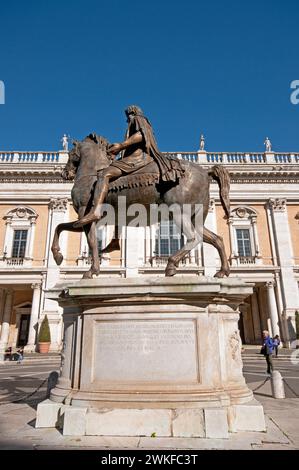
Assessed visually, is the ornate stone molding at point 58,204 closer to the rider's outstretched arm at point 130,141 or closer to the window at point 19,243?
the window at point 19,243

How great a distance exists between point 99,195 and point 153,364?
2.54m

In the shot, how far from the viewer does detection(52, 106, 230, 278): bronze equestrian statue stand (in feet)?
17.0

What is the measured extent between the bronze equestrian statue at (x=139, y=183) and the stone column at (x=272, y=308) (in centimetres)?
2252

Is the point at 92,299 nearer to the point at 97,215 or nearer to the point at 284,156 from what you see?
the point at 97,215

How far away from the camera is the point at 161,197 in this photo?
5438 mm

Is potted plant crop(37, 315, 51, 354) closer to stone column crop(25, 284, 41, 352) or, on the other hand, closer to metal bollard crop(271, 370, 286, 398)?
stone column crop(25, 284, 41, 352)

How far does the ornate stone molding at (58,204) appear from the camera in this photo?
27984 millimetres

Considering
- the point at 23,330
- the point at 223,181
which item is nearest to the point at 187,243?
the point at 223,181

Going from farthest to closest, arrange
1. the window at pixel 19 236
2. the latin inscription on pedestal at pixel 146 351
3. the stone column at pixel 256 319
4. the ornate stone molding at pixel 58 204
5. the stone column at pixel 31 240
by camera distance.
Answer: the ornate stone molding at pixel 58 204, the stone column at pixel 256 319, the stone column at pixel 31 240, the window at pixel 19 236, the latin inscription on pedestal at pixel 146 351

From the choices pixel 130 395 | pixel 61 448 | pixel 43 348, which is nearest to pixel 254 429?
pixel 130 395

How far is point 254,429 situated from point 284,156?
97.0ft

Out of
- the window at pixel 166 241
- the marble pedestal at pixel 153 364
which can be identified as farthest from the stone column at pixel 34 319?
the marble pedestal at pixel 153 364

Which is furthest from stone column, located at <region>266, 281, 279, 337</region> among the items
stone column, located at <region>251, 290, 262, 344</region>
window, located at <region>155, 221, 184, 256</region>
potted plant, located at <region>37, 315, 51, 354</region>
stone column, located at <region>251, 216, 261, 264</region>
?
potted plant, located at <region>37, 315, 51, 354</region>

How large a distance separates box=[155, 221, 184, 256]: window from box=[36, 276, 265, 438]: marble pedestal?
2318cm
